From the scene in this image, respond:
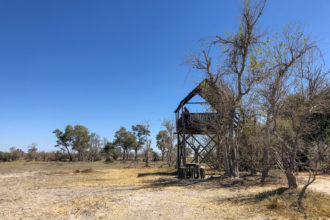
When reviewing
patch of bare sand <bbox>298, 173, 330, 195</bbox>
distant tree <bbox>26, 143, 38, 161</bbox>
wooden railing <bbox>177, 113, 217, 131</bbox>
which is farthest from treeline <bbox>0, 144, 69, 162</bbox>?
patch of bare sand <bbox>298, 173, 330, 195</bbox>

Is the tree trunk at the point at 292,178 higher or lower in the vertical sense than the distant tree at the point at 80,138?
lower

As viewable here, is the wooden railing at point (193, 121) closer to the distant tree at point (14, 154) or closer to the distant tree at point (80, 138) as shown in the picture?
the distant tree at point (80, 138)

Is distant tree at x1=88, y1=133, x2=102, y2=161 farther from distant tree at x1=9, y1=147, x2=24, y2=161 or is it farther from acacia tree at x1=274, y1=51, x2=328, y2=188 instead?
acacia tree at x1=274, y1=51, x2=328, y2=188

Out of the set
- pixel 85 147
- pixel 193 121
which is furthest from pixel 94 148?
pixel 193 121

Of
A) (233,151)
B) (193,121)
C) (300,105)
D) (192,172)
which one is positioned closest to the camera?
(300,105)

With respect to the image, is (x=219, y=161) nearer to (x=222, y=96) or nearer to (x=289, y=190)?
(x=222, y=96)

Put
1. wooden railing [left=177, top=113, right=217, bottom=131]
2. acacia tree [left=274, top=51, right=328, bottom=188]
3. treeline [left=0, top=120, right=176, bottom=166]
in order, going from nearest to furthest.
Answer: acacia tree [left=274, top=51, right=328, bottom=188] → wooden railing [left=177, top=113, right=217, bottom=131] → treeline [left=0, top=120, right=176, bottom=166]

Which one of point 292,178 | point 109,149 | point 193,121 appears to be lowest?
point 292,178

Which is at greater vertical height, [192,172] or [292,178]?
[292,178]

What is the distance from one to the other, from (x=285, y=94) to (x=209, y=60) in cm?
506

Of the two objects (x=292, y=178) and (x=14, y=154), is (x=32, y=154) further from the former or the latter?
(x=292, y=178)

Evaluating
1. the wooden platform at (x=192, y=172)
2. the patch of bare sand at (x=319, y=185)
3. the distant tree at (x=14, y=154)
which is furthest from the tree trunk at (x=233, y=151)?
the distant tree at (x=14, y=154)

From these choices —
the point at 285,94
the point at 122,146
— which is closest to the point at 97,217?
the point at 285,94

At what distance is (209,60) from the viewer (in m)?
11.3
